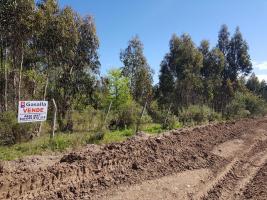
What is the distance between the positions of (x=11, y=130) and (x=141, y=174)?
6.10 m

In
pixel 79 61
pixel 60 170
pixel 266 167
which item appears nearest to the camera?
pixel 60 170

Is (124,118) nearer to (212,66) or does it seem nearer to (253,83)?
(212,66)

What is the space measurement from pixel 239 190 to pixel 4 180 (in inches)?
207

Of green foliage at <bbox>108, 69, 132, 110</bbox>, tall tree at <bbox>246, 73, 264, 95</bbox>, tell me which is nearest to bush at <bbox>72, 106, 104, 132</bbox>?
green foliage at <bbox>108, 69, 132, 110</bbox>

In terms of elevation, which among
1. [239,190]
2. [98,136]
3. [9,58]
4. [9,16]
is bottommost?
[239,190]

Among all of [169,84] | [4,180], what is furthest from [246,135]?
[169,84]

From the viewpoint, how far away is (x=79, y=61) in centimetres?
2572

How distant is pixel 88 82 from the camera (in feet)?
85.9

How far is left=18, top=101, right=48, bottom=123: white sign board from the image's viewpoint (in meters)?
11.6

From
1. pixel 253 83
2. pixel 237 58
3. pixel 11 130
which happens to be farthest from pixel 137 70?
pixel 253 83

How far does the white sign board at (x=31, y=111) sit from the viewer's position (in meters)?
11.6

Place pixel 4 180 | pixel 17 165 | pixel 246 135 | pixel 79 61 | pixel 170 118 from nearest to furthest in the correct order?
pixel 4 180
pixel 17 165
pixel 246 135
pixel 170 118
pixel 79 61

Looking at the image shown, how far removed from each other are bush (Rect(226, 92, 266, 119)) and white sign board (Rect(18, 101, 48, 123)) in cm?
2338

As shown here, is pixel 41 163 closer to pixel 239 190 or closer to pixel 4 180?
pixel 4 180
